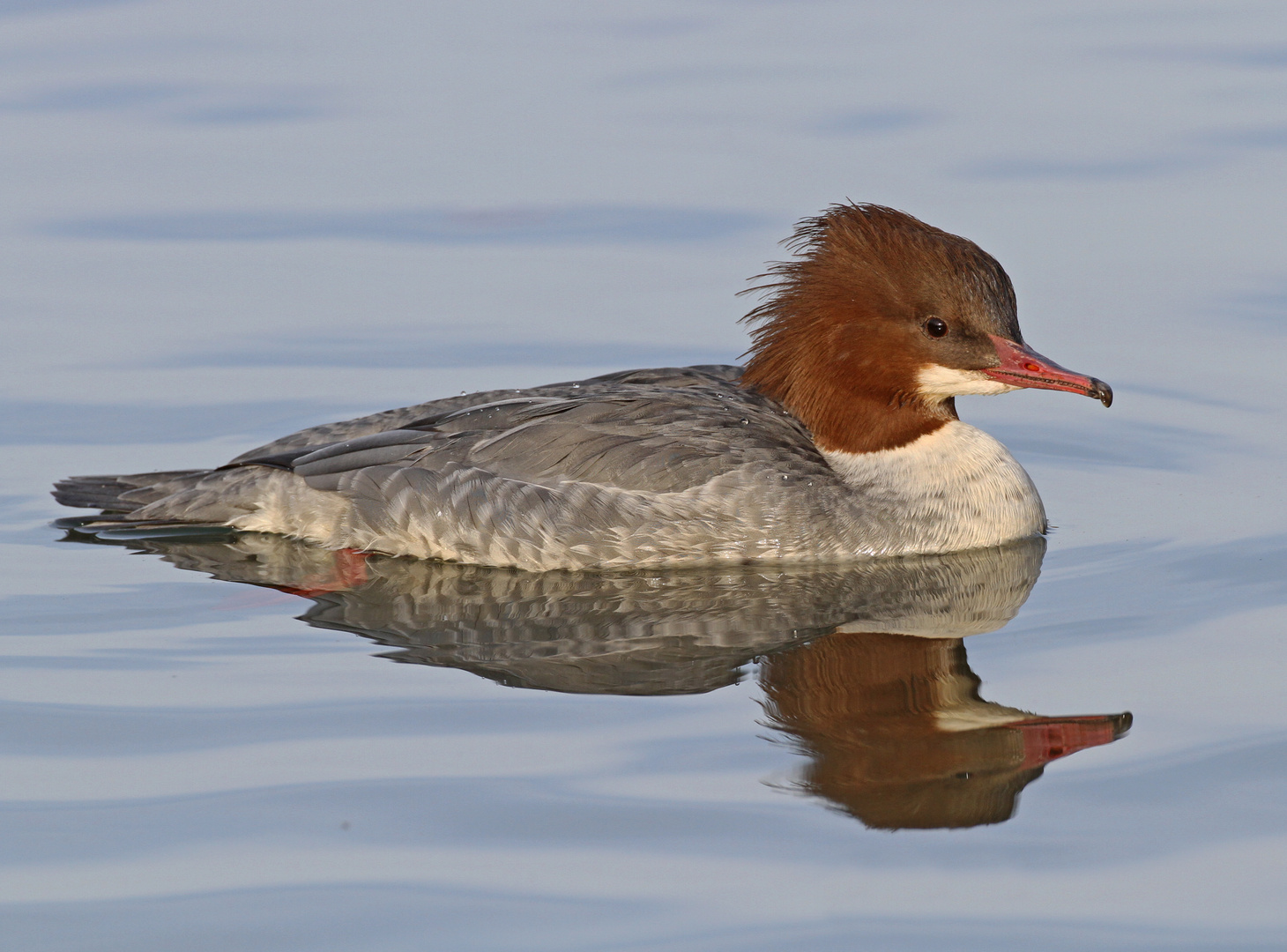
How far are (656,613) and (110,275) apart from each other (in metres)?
5.98

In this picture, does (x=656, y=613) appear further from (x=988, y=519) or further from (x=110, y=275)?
(x=110, y=275)

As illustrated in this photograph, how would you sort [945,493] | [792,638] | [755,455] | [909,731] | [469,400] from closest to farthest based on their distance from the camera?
A: [909,731] < [792,638] < [755,455] < [945,493] < [469,400]

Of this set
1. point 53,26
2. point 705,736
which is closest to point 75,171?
point 53,26

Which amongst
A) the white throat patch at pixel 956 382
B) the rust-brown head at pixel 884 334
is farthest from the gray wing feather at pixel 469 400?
the white throat patch at pixel 956 382

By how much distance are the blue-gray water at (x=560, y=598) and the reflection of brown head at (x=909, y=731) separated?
26 mm

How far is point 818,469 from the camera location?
920 centimetres

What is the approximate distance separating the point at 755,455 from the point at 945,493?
100 cm

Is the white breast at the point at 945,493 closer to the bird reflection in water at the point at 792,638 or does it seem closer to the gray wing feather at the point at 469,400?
the bird reflection in water at the point at 792,638

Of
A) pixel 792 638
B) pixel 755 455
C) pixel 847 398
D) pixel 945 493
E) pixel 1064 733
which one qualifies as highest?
pixel 847 398

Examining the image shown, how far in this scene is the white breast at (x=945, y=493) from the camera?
9.25 metres

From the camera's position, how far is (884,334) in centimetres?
912

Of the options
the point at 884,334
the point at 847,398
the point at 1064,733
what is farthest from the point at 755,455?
the point at 1064,733

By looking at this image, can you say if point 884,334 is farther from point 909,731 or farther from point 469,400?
point 909,731

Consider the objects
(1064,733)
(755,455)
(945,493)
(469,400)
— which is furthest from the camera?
(469,400)
